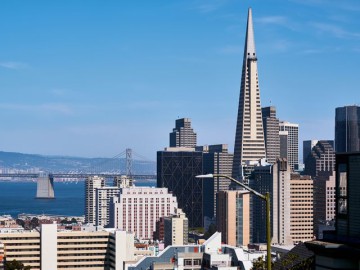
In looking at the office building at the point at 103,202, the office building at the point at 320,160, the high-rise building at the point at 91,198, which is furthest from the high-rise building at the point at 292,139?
the office building at the point at 103,202

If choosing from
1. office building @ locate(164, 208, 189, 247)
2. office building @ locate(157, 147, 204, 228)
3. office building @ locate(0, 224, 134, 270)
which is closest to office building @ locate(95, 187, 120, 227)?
office building @ locate(157, 147, 204, 228)

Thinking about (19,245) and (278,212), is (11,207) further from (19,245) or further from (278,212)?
(19,245)

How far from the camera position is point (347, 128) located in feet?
495

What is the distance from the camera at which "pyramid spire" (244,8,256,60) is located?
127 metres

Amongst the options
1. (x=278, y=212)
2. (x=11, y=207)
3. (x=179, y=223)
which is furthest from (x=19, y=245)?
(x=11, y=207)

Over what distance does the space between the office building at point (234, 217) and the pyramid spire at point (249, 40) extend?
1396 inches

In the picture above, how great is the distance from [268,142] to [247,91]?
26225mm

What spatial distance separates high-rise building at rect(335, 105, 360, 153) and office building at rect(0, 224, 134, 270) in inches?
3633

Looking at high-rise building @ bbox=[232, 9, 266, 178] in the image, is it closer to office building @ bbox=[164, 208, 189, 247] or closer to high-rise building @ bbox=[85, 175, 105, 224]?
high-rise building @ bbox=[85, 175, 105, 224]

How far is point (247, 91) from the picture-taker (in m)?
129

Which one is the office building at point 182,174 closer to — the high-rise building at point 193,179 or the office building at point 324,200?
the high-rise building at point 193,179

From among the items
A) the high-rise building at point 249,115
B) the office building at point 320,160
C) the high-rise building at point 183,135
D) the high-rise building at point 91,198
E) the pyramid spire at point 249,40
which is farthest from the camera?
the high-rise building at point 183,135

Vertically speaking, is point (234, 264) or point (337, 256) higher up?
point (337, 256)

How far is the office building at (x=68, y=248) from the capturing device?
6044 cm
